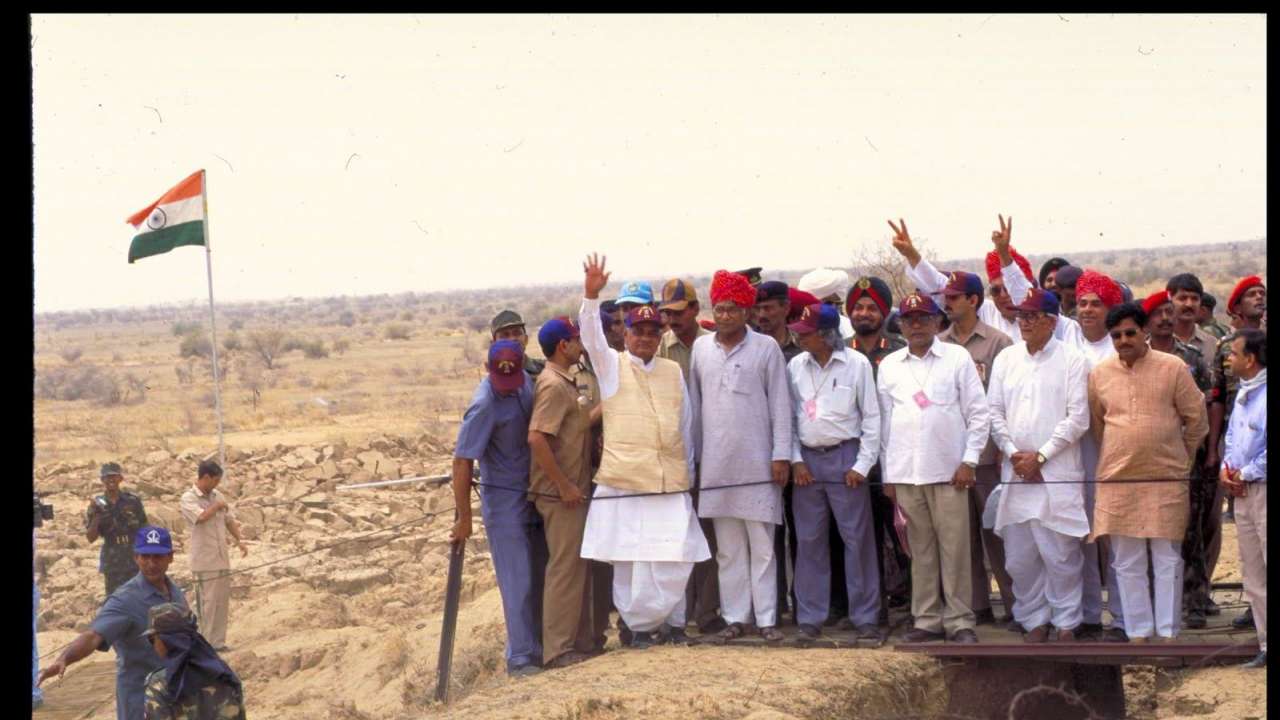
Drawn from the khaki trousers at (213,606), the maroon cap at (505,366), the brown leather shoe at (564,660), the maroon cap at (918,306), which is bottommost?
the khaki trousers at (213,606)

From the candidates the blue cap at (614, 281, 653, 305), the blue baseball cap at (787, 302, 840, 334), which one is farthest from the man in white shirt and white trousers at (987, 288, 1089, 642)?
the blue cap at (614, 281, 653, 305)

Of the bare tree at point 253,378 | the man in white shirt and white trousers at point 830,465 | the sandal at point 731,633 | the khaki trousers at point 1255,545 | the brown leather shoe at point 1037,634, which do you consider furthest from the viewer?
the bare tree at point 253,378

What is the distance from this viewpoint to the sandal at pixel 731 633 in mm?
8711

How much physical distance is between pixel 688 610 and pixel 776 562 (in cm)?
61

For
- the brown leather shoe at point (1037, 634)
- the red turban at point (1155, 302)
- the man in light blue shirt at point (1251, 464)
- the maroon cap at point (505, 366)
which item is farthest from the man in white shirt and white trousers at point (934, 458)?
the maroon cap at point (505, 366)

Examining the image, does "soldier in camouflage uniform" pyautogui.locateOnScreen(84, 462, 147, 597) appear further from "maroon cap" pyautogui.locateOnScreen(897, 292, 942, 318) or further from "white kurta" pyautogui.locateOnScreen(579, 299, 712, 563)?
"maroon cap" pyautogui.locateOnScreen(897, 292, 942, 318)

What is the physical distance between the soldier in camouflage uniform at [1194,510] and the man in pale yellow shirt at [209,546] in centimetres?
726

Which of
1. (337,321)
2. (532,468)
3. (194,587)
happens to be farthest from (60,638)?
(337,321)

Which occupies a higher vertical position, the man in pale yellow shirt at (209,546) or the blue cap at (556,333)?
the blue cap at (556,333)

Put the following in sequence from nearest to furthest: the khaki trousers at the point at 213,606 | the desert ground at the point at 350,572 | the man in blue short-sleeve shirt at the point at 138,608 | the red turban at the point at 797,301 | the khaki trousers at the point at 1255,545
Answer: the khaki trousers at the point at 1255,545 → the man in blue short-sleeve shirt at the point at 138,608 → the desert ground at the point at 350,572 → the red turban at the point at 797,301 → the khaki trousers at the point at 213,606

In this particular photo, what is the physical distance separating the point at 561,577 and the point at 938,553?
2.04 meters

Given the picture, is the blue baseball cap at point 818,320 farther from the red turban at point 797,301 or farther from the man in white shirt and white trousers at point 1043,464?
the man in white shirt and white trousers at point 1043,464

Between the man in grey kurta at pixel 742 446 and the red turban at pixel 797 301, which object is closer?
the man in grey kurta at pixel 742 446

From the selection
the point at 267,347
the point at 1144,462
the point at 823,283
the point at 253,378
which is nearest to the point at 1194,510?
the point at 1144,462
